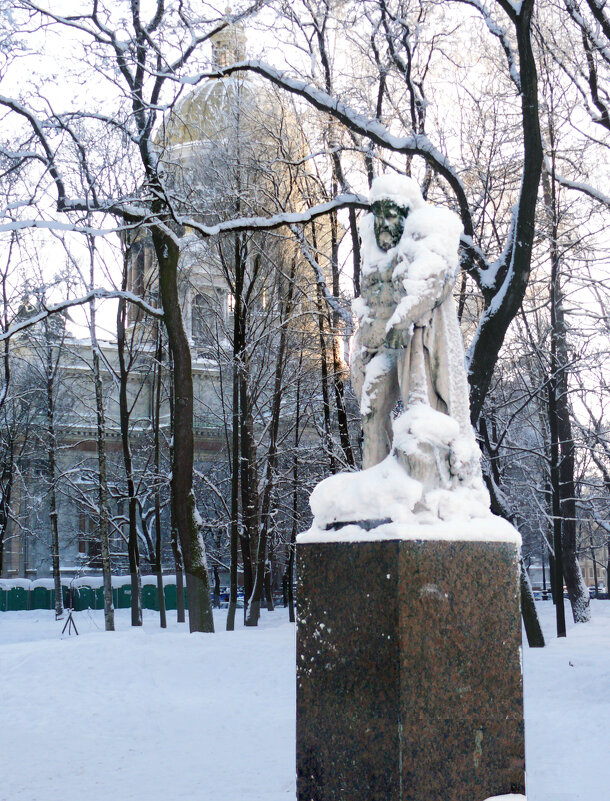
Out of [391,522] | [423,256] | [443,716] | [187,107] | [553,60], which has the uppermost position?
[187,107]

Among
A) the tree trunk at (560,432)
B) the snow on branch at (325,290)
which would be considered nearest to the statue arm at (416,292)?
the tree trunk at (560,432)

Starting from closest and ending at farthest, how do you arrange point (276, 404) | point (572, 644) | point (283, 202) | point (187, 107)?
point (572, 644) → point (283, 202) → point (276, 404) → point (187, 107)

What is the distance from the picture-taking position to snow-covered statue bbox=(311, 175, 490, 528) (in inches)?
210

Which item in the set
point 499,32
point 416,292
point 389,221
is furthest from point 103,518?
point 416,292

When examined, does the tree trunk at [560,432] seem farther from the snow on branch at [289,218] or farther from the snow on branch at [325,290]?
the snow on branch at [325,290]

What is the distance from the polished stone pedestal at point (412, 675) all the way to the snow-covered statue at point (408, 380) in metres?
0.29

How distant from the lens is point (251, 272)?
23.1 meters

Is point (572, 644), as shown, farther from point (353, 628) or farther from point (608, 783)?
point (353, 628)

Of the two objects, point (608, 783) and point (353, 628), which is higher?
point (353, 628)

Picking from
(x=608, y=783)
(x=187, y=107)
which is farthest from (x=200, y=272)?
(x=608, y=783)

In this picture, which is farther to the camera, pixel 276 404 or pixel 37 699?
pixel 276 404

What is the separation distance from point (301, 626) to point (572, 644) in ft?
37.3

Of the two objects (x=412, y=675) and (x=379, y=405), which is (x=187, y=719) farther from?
(x=412, y=675)

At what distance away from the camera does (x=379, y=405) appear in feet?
19.3
